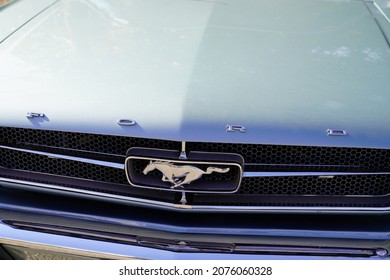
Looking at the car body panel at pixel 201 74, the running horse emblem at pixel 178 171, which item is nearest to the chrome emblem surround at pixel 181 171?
the running horse emblem at pixel 178 171

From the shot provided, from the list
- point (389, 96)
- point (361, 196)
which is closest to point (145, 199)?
A: point (361, 196)

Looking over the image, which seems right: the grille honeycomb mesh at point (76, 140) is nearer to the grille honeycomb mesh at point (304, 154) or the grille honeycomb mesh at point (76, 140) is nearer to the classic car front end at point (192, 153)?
the classic car front end at point (192, 153)

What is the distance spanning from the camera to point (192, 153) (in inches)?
83.1

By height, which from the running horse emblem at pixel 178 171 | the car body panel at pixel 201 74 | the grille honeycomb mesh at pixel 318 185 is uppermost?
the car body panel at pixel 201 74

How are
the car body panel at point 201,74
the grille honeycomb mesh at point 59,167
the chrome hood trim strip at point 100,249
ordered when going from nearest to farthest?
the car body panel at point 201,74
the chrome hood trim strip at point 100,249
the grille honeycomb mesh at point 59,167

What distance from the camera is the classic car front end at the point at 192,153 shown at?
6.88 feet

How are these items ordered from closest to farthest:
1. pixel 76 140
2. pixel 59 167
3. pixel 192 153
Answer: pixel 192 153 < pixel 76 140 < pixel 59 167

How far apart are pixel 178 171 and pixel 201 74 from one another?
0.44 meters

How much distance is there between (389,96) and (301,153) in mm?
456

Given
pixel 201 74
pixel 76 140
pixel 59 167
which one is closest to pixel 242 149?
pixel 201 74

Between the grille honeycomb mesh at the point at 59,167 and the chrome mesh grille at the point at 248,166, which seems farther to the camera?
the grille honeycomb mesh at the point at 59,167

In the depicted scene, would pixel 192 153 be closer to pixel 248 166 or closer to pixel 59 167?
pixel 248 166

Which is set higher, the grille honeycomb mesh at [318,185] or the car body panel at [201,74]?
the car body panel at [201,74]
